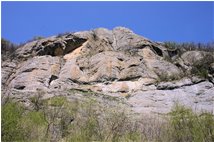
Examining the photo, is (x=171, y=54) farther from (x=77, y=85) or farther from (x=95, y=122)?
(x=95, y=122)

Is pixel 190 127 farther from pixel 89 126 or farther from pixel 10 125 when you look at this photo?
pixel 10 125

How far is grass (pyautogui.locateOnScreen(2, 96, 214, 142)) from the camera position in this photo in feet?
45.1

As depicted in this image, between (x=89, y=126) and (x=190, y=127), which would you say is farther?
(x=190, y=127)

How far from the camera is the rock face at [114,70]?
76.7 ft

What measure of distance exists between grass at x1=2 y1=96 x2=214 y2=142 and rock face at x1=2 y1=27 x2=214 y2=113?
4.82 meters

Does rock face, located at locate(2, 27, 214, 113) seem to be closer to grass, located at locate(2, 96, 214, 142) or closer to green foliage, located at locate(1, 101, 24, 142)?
grass, located at locate(2, 96, 214, 142)

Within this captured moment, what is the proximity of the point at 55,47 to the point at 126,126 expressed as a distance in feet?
46.8

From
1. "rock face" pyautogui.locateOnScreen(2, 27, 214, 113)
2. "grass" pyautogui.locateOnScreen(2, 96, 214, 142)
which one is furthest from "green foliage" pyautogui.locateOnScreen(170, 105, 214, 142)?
"rock face" pyautogui.locateOnScreen(2, 27, 214, 113)

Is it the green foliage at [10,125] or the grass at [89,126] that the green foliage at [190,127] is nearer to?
the grass at [89,126]

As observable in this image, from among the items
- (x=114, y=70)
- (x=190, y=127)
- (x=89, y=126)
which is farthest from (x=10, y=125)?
(x=114, y=70)

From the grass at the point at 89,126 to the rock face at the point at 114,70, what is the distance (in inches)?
190

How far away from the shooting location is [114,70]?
26359mm

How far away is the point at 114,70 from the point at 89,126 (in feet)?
37.9

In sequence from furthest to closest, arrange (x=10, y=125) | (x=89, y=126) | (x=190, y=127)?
(x=190, y=127) → (x=89, y=126) → (x=10, y=125)
